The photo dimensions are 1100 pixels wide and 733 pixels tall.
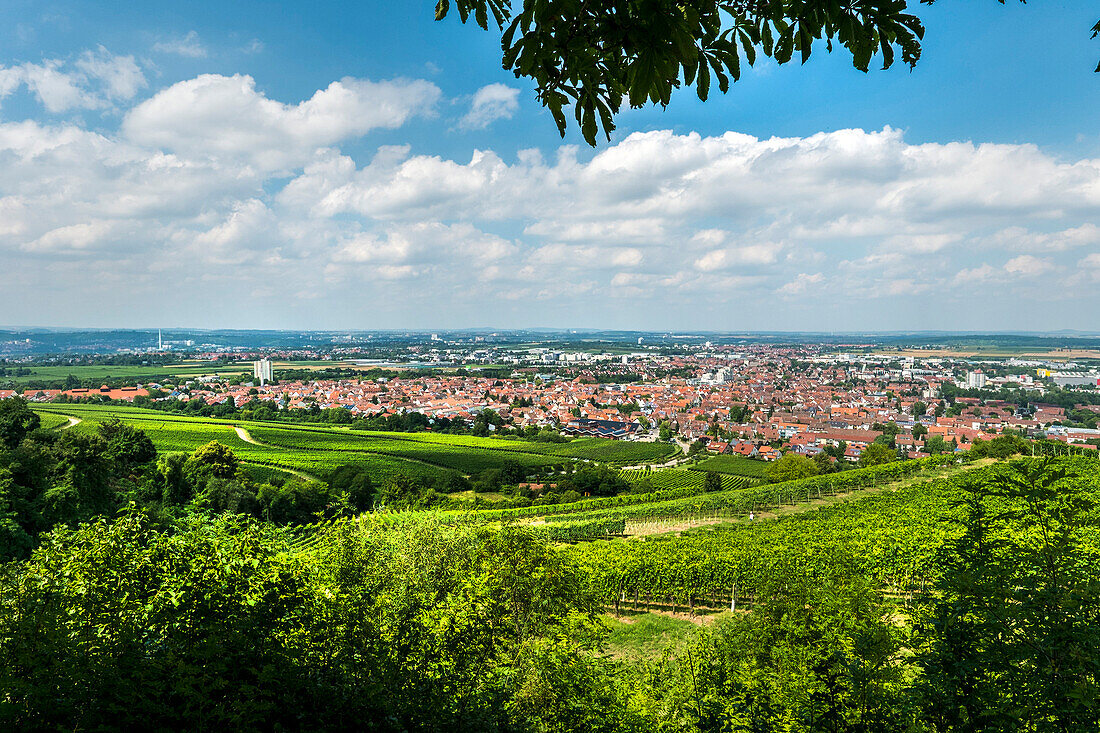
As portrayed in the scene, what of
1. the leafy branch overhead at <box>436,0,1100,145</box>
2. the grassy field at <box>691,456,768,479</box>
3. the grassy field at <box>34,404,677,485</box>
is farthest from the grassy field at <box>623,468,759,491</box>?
the leafy branch overhead at <box>436,0,1100,145</box>

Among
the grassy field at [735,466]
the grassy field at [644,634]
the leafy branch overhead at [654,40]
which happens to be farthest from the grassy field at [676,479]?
the leafy branch overhead at [654,40]

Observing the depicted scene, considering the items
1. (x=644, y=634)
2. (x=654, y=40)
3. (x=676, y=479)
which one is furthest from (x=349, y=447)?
(x=654, y=40)

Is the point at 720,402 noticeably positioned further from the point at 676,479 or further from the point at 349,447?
the point at 349,447

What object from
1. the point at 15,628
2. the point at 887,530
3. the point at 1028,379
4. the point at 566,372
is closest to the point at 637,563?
→ the point at 887,530

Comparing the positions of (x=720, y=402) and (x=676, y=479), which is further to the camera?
(x=720, y=402)

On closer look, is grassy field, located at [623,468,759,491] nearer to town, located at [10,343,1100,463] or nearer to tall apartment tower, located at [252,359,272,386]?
town, located at [10,343,1100,463]

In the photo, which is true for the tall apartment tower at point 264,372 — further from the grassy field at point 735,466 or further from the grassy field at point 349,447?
the grassy field at point 735,466

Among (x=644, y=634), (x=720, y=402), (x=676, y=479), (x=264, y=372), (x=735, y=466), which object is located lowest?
(x=735, y=466)
